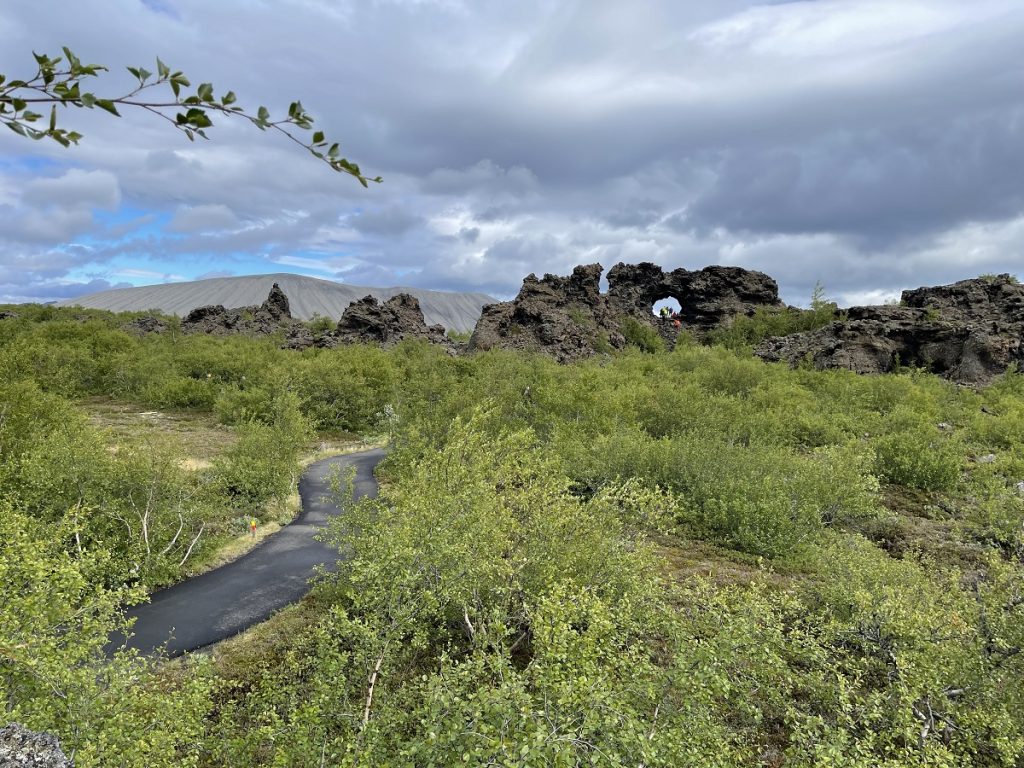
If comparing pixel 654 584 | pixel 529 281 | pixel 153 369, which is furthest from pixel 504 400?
pixel 529 281

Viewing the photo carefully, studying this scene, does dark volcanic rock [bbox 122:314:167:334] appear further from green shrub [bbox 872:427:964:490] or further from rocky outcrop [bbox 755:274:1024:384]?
green shrub [bbox 872:427:964:490]

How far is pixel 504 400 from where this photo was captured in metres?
30.3

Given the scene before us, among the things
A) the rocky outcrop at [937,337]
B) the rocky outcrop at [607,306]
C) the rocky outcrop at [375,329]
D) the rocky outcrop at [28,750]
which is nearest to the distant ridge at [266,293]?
the rocky outcrop at [375,329]

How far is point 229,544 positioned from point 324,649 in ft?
44.4

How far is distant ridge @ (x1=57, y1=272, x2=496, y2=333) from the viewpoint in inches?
5625

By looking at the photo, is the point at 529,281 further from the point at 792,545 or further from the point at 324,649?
the point at 324,649

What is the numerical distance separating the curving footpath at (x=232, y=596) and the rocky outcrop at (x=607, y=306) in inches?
1672


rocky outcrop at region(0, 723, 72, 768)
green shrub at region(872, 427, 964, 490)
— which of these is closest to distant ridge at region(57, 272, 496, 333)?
green shrub at region(872, 427, 964, 490)

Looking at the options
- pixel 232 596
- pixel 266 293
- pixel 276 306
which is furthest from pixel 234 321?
pixel 266 293

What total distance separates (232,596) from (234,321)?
2791 inches

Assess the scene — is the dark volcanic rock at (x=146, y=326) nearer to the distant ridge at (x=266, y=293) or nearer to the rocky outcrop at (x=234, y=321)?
the rocky outcrop at (x=234, y=321)

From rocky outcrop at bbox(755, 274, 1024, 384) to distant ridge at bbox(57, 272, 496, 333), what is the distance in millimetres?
99970

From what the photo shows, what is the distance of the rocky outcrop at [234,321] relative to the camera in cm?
7500

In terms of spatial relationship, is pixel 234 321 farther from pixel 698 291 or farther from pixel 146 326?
pixel 698 291
